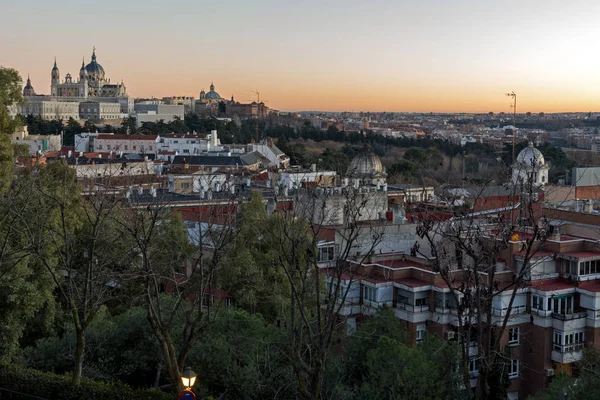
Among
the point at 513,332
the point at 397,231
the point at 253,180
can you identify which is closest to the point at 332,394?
the point at 513,332

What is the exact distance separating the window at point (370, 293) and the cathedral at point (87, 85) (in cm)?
9240

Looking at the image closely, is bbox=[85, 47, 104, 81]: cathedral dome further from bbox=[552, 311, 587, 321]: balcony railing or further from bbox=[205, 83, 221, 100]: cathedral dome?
bbox=[552, 311, 587, 321]: balcony railing

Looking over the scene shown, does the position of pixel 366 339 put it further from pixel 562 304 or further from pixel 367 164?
pixel 367 164

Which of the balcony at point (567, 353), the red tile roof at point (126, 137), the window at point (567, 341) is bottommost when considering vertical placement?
the balcony at point (567, 353)

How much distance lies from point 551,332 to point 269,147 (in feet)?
124

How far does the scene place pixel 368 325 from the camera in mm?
11242

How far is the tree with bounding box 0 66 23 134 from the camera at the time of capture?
13039 mm

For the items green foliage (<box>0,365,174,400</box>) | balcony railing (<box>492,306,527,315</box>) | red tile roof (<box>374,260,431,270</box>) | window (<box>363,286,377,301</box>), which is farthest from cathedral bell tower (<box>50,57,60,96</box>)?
green foliage (<box>0,365,174,400</box>)

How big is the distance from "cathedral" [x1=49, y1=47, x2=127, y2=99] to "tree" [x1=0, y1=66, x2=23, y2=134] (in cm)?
9058

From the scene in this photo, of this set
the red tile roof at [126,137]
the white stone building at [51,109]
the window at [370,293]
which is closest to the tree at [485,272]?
the window at [370,293]

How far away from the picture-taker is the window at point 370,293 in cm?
1337

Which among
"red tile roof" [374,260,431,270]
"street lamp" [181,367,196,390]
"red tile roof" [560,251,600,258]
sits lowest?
"red tile roof" [374,260,431,270]

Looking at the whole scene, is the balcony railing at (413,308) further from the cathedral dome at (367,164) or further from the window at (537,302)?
the cathedral dome at (367,164)

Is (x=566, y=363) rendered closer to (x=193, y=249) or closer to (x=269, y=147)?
(x=193, y=249)
